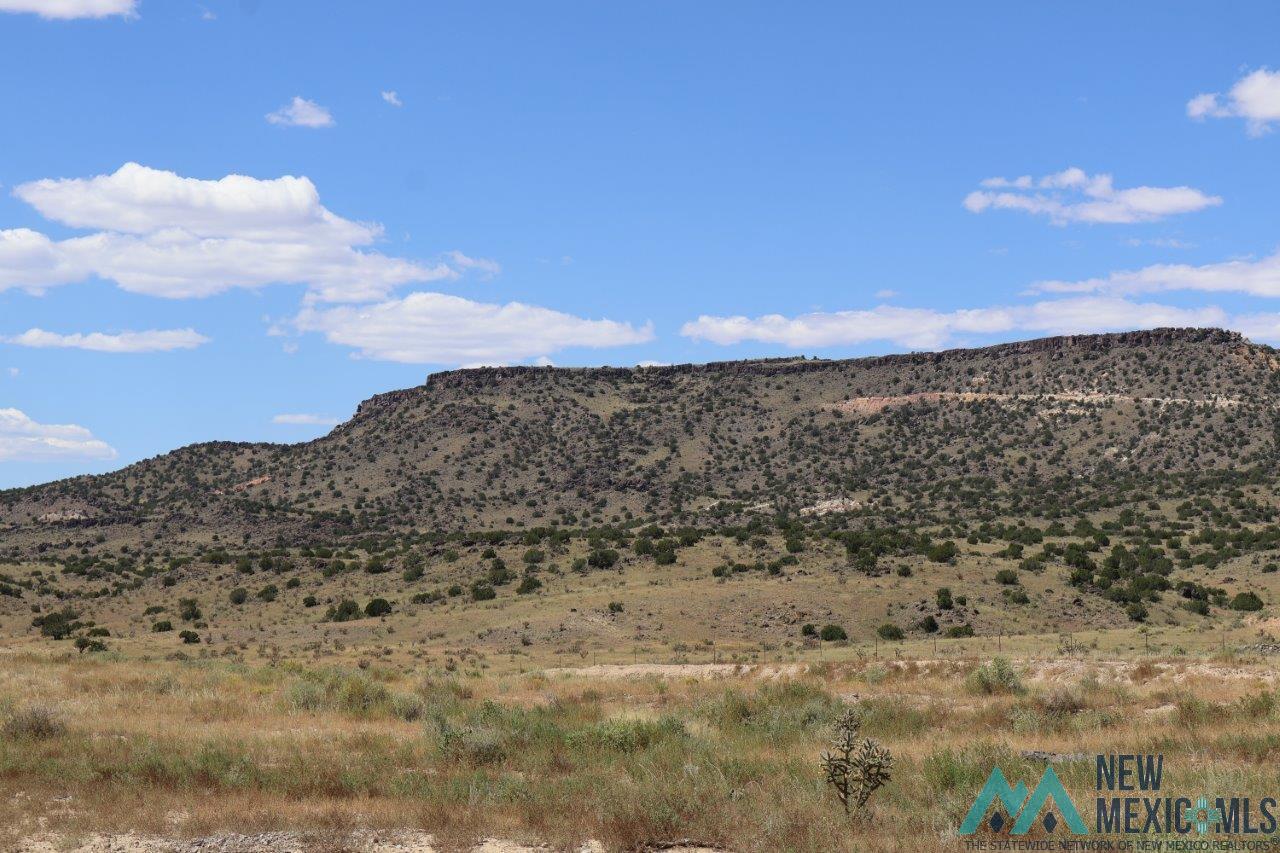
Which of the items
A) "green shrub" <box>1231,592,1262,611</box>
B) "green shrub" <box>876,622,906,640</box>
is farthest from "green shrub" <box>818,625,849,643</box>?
"green shrub" <box>1231,592,1262,611</box>

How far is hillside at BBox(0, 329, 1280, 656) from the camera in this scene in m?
49.1

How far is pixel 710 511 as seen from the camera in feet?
309

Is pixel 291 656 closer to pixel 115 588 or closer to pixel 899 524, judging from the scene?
pixel 115 588

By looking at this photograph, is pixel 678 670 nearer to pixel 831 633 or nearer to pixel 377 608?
pixel 831 633

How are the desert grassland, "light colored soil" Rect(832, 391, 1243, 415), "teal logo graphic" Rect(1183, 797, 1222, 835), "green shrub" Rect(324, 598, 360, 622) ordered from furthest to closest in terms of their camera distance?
"light colored soil" Rect(832, 391, 1243, 415) < "green shrub" Rect(324, 598, 360, 622) < the desert grassland < "teal logo graphic" Rect(1183, 797, 1222, 835)

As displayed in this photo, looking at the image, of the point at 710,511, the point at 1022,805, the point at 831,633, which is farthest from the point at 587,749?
the point at 710,511

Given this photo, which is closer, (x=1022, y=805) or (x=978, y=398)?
(x=1022, y=805)

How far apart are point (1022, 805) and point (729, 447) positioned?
104 metres

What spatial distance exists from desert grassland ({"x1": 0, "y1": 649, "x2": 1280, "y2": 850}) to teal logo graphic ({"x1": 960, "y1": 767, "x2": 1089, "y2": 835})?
0.85 ft

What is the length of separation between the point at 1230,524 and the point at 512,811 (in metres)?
69.5

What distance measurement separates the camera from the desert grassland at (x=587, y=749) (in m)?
10.9

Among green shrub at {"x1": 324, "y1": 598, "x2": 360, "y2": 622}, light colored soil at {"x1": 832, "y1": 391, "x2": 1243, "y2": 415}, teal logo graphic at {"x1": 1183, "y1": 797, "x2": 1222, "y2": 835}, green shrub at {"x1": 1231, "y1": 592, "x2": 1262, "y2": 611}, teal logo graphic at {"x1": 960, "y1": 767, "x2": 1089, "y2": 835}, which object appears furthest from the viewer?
light colored soil at {"x1": 832, "y1": 391, "x2": 1243, "y2": 415}

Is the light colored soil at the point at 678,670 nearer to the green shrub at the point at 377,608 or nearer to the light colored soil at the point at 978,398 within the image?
the green shrub at the point at 377,608
